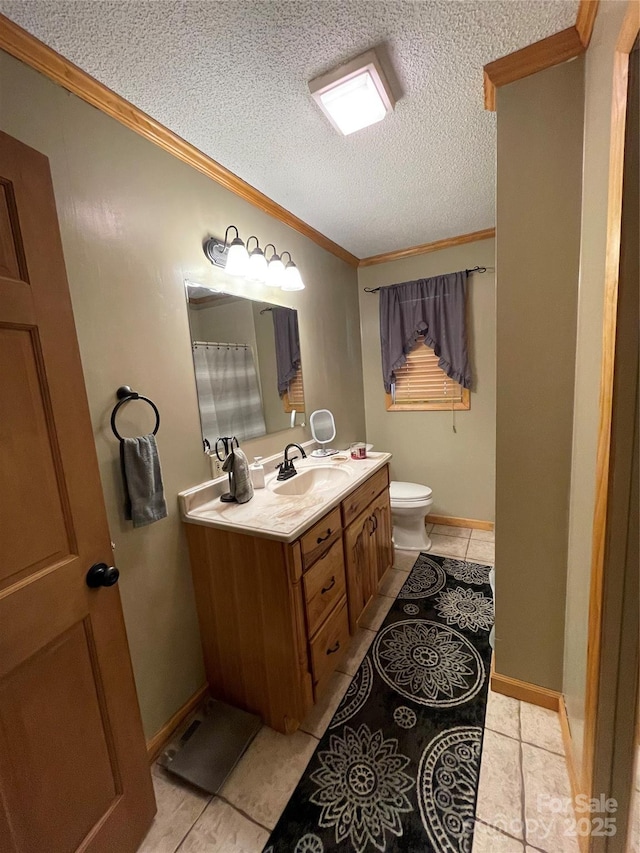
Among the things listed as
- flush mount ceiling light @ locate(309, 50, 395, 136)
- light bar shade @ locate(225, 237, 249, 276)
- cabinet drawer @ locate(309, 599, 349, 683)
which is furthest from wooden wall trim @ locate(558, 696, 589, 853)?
flush mount ceiling light @ locate(309, 50, 395, 136)

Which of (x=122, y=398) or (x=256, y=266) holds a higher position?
(x=256, y=266)

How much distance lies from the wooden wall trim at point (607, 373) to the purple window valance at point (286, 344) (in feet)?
5.20

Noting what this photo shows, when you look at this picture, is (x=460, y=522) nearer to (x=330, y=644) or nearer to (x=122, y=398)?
(x=330, y=644)

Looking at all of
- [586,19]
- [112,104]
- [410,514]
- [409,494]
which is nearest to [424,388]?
[409,494]

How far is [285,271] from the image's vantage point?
192 centimetres

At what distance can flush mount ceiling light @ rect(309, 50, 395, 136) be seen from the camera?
1.14m

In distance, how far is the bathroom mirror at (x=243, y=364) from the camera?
1.60 meters

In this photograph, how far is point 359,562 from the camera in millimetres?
1823

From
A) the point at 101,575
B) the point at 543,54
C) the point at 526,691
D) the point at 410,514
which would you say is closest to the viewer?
the point at 101,575

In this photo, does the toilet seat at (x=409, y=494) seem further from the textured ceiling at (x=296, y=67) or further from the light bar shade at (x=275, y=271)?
the textured ceiling at (x=296, y=67)

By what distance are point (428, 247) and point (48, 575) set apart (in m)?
3.06

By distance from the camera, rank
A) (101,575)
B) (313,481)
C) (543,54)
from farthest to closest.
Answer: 1. (313,481)
2. (543,54)
3. (101,575)

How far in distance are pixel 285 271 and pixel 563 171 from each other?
4.18ft

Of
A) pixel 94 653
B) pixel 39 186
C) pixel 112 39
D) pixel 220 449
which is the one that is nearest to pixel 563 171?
pixel 112 39
